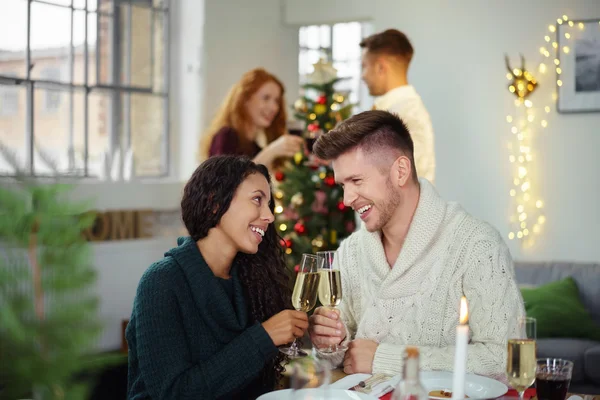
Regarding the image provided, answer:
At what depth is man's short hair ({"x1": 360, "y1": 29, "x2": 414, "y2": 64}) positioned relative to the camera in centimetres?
422

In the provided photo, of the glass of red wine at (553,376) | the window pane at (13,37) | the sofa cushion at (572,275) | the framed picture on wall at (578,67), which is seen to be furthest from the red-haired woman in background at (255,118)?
the glass of red wine at (553,376)

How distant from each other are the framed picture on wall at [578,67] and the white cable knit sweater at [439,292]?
3463 millimetres

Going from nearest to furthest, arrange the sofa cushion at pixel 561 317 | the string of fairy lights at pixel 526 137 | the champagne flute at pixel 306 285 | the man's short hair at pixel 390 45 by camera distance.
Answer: the champagne flute at pixel 306 285 → the man's short hair at pixel 390 45 → the sofa cushion at pixel 561 317 → the string of fairy lights at pixel 526 137

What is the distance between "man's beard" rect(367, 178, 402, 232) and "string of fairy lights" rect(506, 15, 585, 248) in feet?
11.5

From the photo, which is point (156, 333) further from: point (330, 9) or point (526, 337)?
point (330, 9)

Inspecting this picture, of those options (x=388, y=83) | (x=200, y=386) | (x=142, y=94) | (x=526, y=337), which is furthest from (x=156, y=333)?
(x=142, y=94)

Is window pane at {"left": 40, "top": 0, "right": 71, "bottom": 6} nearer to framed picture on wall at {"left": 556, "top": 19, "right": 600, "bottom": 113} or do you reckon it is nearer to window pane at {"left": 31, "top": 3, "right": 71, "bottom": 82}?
window pane at {"left": 31, "top": 3, "right": 71, "bottom": 82}

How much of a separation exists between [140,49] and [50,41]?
2.44 feet

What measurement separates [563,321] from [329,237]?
156 cm

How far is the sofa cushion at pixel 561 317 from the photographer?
450 cm

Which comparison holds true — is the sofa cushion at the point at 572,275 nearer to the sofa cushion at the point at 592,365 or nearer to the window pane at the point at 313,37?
the sofa cushion at the point at 592,365

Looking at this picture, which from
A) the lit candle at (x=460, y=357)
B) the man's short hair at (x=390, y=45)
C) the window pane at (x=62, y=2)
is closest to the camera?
the lit candle at (x=460, y=357)

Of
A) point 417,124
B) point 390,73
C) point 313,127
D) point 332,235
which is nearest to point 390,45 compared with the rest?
point 390,73

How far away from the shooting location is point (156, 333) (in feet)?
5.96
